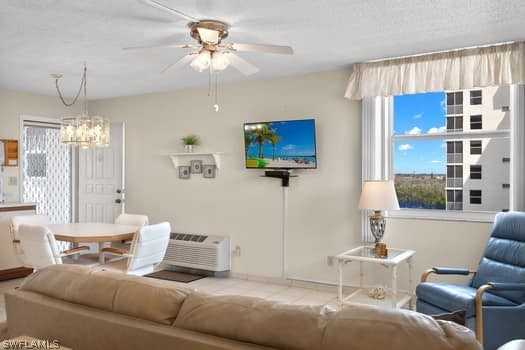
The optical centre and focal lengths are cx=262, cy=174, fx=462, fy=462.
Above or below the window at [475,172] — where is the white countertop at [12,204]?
below

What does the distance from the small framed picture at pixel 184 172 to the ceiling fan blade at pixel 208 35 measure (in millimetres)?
2975

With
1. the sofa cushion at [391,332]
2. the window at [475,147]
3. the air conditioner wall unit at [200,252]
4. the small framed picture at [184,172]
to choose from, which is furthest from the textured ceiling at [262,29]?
the sofa cushion at [391,332]

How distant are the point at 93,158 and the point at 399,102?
448 cm

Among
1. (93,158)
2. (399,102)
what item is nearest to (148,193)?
(93,158)

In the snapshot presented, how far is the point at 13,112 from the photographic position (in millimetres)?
6070

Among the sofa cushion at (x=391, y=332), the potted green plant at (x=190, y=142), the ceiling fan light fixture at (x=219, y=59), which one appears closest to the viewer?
the sofa cushion at (x=391, y=332)

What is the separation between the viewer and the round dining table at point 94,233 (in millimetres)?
4035

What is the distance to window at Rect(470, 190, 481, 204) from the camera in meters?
4.31

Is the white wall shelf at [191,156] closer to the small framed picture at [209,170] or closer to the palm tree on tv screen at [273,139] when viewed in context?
the small framed picture at [209,170]

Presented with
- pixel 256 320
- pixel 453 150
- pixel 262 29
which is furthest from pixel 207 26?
pixel 453 150

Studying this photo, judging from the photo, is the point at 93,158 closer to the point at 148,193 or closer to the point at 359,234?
the point at 148,193

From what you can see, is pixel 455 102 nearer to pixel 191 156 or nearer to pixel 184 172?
pixel 191 156

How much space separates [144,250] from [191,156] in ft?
7.42

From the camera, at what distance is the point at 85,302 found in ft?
5.46
